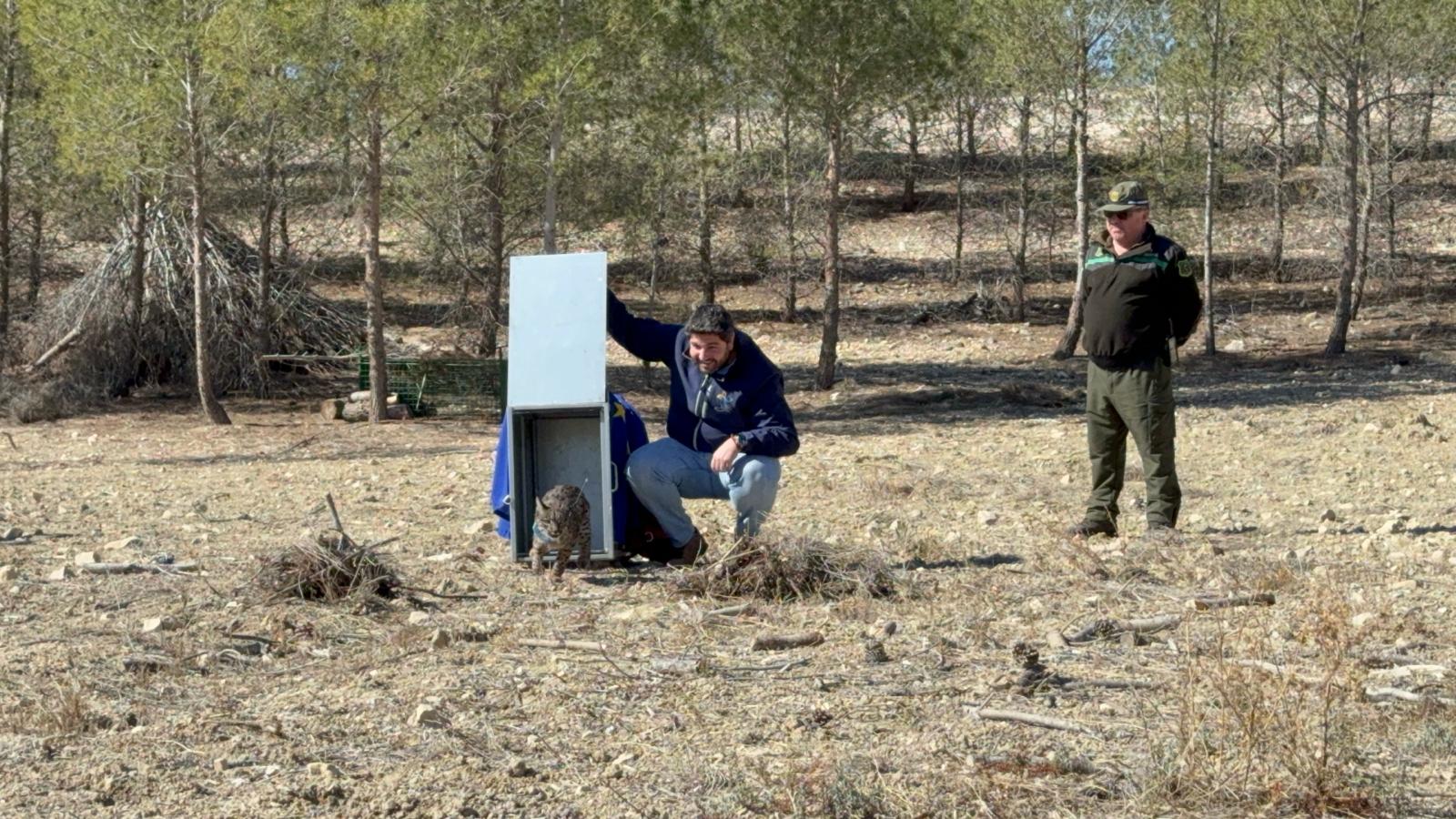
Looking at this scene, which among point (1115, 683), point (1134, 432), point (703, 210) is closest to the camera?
point (1115, 683)

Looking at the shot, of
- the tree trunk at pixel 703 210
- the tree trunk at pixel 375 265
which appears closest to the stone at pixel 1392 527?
the tree trunk at pixel 375 265

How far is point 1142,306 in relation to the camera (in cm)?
813

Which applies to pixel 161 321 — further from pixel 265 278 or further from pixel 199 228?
pixel 199 228

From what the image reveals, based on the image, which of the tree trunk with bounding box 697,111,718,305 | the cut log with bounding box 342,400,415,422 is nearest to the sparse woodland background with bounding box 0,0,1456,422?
the tree trunk with bounding box 697,111,718,305

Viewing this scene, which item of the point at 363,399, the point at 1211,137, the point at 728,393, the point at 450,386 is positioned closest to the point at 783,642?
the point at 728,393

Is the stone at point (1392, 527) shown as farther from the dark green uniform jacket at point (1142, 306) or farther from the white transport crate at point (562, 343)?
Result: the white transport crate at point (562, 343)

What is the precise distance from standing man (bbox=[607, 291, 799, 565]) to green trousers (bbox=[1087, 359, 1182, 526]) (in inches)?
74.4

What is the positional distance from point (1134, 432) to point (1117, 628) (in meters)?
2.28

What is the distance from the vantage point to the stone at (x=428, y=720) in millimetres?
5051

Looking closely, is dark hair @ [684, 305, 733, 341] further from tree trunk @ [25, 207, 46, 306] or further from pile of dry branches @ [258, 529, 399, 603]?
tree trunk @ [25, 207, 46, 306]

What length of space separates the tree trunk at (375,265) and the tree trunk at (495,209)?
192 centimetres

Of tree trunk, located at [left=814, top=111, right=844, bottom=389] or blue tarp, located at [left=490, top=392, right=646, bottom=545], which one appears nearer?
blue tarp, located at [left=490, top=392, right=646, bottom=545]

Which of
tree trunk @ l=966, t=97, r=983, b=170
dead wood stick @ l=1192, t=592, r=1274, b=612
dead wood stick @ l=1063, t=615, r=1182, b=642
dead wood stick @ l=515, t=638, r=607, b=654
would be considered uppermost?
tree trunk @ l=966, t=97, r=983, b=170

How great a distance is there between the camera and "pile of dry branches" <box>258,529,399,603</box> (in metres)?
6.73
